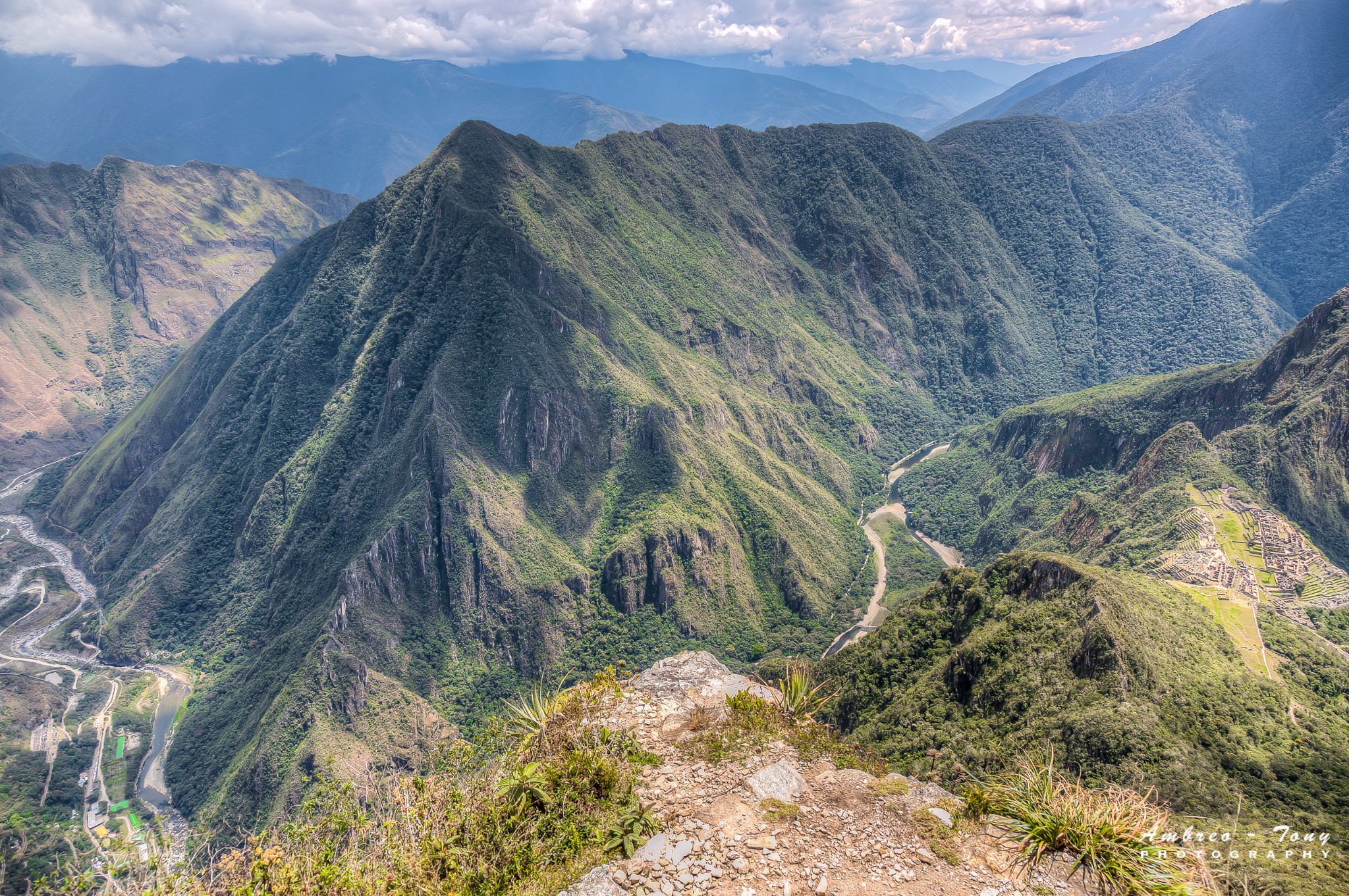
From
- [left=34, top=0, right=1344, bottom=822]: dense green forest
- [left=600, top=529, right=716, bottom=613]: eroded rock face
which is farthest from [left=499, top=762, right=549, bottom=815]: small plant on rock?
[left=600, top=529, right=716, bottom=613]: eroded rock face

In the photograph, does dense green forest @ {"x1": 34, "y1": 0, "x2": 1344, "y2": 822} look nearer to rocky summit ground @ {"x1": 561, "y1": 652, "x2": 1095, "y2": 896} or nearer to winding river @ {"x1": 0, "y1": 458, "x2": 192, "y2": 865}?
winding river @ {"x1": 0, "y1": 458, "x2": 192, "y2": 865}

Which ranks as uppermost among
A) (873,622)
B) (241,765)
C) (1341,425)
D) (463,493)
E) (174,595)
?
(1341,425)

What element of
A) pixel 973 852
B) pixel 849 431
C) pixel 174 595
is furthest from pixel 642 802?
pixel 849 431

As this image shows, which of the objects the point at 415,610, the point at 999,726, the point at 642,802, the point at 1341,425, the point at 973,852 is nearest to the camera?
the point at 973,852

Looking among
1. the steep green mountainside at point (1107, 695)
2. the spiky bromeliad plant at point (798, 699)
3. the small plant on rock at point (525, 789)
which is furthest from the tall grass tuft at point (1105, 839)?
the steep green mountainside at point (1107, 695)

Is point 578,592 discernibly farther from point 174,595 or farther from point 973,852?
point 973,852

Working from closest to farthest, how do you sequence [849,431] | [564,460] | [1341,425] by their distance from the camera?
[1341,425] → [564,460] → [849,431]

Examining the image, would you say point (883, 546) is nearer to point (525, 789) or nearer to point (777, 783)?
point (777, 783)

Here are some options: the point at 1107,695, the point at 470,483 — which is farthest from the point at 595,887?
the point at 470,483
